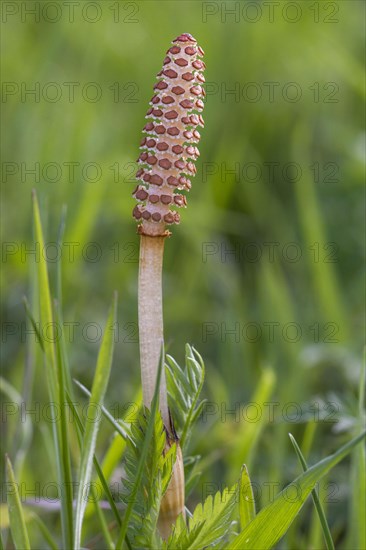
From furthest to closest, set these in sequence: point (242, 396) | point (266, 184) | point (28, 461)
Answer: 1. point (266, 184)
2. point (242, 396)
3. point (28, 461)

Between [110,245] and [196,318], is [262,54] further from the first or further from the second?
[196,318]

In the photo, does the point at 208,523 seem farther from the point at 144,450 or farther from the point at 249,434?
the point at 249,434

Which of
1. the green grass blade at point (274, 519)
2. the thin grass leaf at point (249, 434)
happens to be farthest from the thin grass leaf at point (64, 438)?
the thin grass leaf at point (249, 434)

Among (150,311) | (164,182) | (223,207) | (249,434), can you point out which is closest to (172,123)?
(164,182)

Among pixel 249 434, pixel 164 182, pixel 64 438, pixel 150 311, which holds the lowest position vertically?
pixel 249 434

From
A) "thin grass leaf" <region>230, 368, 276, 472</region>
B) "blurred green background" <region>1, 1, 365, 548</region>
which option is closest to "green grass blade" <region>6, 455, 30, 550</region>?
"blurred green background" <region>1, 1, 365, 548</region>

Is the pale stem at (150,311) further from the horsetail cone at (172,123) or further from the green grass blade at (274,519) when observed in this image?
the green grass blade at (274,519)

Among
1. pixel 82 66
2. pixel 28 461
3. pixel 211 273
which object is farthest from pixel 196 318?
pixel 82 66
